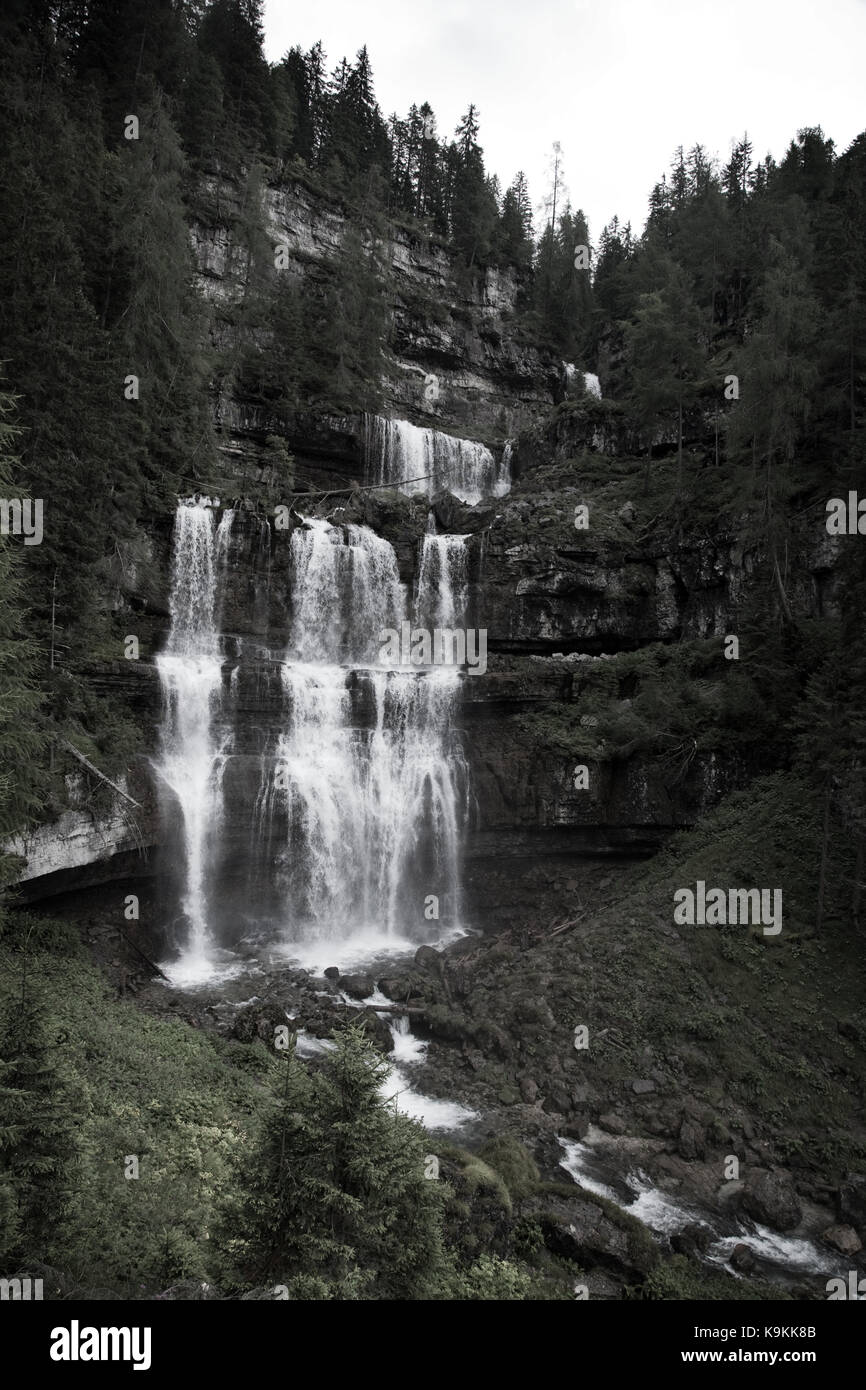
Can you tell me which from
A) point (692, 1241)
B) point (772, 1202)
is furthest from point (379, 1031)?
point (772, 1202)

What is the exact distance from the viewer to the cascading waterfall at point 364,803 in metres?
24.5

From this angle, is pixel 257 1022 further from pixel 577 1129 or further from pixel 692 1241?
pixel 692 1241

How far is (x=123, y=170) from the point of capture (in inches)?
1081

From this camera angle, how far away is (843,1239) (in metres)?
12.0

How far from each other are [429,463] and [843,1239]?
3907 cm

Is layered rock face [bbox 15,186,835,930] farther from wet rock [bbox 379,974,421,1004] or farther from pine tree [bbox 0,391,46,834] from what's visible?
wet rock [bbox 379,974,421,1004]

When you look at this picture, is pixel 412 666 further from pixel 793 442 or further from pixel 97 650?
pixel 793 442

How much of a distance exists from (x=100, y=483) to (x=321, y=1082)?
17280 millimetres

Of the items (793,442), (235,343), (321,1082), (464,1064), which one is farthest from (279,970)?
Answer: (235,343)

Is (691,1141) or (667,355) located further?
(667,355)
